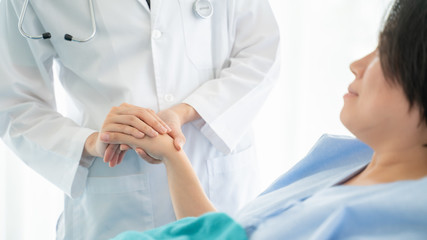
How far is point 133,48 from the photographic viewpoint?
1.30 m

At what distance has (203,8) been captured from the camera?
4.39 feet

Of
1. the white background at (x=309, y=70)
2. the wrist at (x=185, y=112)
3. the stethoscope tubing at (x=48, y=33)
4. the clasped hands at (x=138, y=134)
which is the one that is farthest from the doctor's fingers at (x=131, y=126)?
the white background at (x=309, y=70)

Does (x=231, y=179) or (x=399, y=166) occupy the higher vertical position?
(x=399, y=166)

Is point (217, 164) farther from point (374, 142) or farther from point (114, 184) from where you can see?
point (374, 142)

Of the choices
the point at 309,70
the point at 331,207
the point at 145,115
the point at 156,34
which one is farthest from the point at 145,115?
the point at 309,70

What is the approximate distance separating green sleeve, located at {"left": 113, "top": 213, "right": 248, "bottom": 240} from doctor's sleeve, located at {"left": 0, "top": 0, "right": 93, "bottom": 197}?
39 cm

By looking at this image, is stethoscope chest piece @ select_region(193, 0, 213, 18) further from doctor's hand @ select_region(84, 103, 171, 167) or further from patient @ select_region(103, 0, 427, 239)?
patient @ select_region(103, 0, 427, 239)

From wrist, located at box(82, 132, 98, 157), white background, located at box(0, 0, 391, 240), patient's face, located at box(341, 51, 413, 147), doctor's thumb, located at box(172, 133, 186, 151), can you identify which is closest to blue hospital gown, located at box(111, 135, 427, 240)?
patient's face, located at box(341, 51, 413, 147)

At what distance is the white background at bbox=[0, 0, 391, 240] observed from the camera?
2.23 meters

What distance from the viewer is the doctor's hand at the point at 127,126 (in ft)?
3.79

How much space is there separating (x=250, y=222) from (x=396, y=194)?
31 cm

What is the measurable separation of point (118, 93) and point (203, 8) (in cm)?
33

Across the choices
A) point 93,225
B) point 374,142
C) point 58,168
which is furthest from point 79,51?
point 374,142

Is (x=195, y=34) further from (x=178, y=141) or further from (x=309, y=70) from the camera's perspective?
(x=309, y=70)
